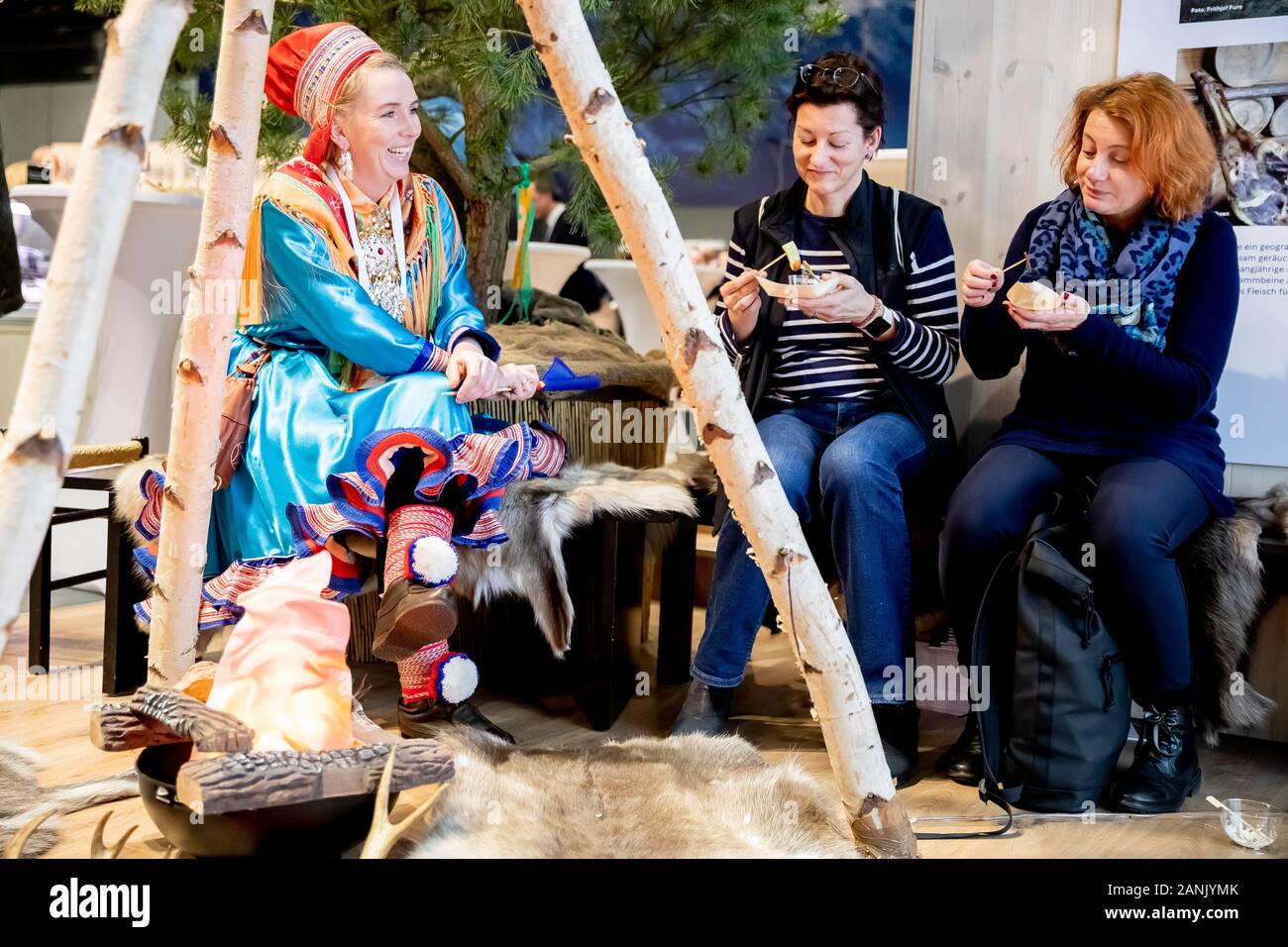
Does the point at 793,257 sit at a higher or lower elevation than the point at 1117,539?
higher

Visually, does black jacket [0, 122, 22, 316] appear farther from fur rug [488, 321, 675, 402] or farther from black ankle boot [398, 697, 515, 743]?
black ankle boot [398, 697, 515, 743]

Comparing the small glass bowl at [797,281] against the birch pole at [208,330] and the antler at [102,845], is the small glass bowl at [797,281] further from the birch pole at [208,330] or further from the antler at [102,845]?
the antler at [102,845]

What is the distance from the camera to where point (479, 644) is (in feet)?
8.58

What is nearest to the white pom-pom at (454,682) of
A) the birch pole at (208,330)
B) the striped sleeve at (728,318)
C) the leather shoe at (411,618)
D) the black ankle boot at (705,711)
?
the leather shoe at (411,618)

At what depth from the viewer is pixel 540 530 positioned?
2.28m

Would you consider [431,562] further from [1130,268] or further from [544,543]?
[1130,268]

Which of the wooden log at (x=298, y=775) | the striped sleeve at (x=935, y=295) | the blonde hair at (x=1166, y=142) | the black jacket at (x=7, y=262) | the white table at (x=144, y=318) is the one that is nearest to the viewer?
the wooden log at (x=298, y=775)

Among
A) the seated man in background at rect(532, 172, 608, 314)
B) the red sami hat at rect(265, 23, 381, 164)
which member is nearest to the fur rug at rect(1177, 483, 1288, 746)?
the red sami hat at rect(265, 23, 381, 164)

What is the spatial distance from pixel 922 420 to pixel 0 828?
1.60m

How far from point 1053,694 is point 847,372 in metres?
0.70

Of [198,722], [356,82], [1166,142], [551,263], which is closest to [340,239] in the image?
[356,82]

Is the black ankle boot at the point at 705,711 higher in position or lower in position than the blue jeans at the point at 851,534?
lower

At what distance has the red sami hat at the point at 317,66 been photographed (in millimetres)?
2230

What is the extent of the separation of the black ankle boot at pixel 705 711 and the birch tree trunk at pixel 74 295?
128 centimetres
